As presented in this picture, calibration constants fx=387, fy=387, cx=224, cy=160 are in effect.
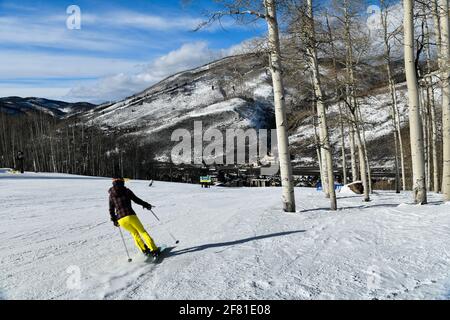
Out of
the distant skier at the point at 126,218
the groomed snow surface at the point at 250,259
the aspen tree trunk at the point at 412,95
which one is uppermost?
the aspen tree trunk at the point at 412,95

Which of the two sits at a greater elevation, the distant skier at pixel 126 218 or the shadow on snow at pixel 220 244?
the distant skier at pixel 126 218

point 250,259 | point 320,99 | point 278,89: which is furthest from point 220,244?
point 320,99

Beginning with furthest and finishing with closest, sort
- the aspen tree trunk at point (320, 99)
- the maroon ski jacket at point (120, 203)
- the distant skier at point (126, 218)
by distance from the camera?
the aspen tree trunk at point (320, 99) < the maroon ski jacket at point (120, 203) < the distant skier at point (126, 218)

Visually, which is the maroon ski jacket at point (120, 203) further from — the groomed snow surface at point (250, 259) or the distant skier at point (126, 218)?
the groomed snow surface at point (250, 259)

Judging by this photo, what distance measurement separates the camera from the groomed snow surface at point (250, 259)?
17.3 ft

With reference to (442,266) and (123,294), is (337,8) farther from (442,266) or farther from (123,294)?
(123,294)

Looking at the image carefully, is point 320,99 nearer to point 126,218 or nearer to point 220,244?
point 220,244

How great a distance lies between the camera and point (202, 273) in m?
6.00

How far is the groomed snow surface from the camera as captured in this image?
17.3 ft

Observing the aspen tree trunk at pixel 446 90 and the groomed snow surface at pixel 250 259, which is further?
the aspen tree trunk at pixel 446 90

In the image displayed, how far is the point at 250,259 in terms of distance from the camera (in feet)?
21.7

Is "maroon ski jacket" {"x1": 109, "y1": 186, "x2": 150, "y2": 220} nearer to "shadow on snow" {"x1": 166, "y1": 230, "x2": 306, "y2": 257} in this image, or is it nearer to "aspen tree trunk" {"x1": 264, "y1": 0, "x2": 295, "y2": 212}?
"shadow on snow" {"x1": 166, "y1": 230, "x2": 306, "y2": 257}

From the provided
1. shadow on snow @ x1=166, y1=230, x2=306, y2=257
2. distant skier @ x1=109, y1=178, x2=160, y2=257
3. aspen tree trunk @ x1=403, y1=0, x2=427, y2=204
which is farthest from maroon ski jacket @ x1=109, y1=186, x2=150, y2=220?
aspen tree trunk @ x1=403, y1=0, x2=427, y2=204

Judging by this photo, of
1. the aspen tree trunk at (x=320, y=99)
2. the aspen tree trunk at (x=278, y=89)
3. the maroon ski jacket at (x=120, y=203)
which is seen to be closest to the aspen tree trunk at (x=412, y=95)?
the aspen tree trunk at (x=320, y=99)
